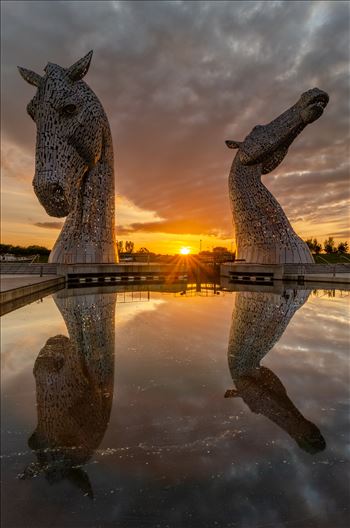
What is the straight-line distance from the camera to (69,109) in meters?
10.7

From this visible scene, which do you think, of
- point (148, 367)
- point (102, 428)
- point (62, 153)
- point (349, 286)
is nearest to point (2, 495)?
point (102, 428)

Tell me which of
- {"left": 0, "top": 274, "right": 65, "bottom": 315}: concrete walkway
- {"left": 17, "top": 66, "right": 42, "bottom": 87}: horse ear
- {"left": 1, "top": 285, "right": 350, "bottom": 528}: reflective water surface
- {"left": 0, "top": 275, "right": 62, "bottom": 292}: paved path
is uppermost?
{"left": 17, "top": 66, "right": 42, "bottom": 87}: horse ear

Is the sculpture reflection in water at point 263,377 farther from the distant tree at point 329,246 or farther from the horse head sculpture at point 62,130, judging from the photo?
the distant tree at point 329,246

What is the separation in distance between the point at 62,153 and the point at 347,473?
1078 centimetres

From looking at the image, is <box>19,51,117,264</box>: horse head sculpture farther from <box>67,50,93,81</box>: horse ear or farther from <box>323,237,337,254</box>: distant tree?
<box>323,237,337,254</box>: distant tree

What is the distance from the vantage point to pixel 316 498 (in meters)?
1.59

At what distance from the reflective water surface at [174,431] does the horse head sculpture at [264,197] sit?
1229 centimetres

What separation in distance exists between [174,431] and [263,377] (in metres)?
1.28

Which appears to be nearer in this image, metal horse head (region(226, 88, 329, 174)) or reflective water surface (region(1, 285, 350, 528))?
reflective water surface (region(1, 285, 350, 528))

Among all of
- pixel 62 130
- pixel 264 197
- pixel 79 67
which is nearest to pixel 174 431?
pixel 62 130

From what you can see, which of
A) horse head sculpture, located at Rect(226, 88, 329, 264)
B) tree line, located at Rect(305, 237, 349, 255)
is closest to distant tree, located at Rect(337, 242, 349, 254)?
tree line, located at Rect(305, 237, 349, 255)

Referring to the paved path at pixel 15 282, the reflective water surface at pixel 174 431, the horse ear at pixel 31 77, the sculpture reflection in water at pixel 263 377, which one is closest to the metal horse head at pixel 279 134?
the horse ear at pixel 31 77

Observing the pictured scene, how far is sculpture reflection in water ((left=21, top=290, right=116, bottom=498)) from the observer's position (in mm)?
1828

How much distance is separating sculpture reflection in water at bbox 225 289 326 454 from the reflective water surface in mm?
14
